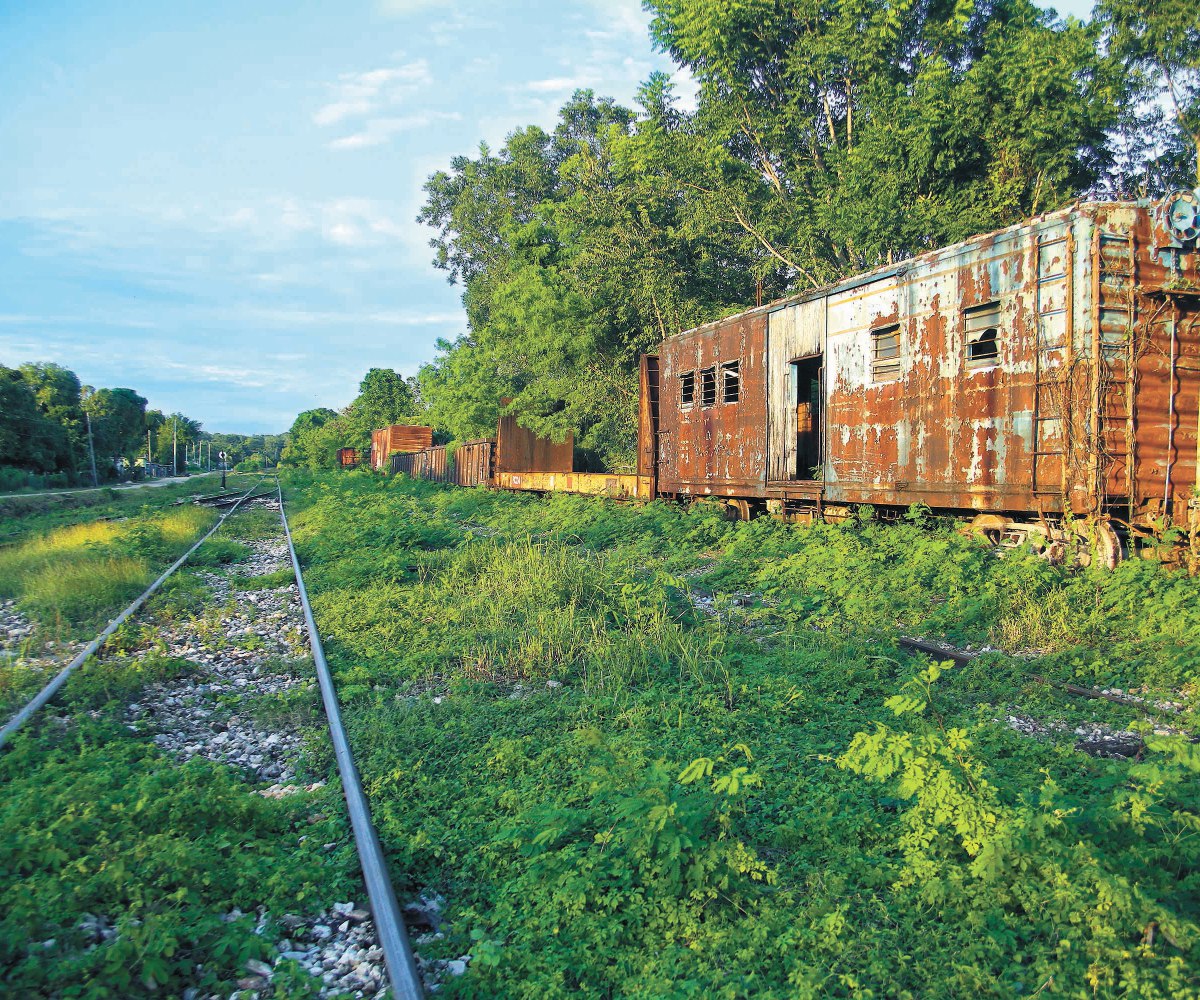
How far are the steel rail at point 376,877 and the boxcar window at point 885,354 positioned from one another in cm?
820

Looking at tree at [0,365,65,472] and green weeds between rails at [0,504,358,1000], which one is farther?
tree at [0,365,65,472]

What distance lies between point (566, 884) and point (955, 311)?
8.46m

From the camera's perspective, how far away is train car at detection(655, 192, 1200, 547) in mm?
7656

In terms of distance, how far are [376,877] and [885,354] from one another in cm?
940

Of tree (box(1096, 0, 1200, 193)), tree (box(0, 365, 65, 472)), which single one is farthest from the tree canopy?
tree (box(0, 365, 65, 472))

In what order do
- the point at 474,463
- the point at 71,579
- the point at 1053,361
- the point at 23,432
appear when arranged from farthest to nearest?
the point at 23,432
the point at 474,463
the point at 71,579
the point at 1053,361

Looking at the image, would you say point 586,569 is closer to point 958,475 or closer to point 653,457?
point 958,475

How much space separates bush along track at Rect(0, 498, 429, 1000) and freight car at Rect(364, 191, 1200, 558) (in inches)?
301

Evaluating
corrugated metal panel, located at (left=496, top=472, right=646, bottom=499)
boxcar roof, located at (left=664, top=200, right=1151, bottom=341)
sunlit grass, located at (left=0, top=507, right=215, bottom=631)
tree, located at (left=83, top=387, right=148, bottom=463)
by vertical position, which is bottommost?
sunlit grass, located at (left=0, top=507, right=215, bottom=631)

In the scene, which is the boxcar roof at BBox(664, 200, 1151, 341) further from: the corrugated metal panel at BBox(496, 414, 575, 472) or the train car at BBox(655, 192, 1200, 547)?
the corrugated metal panel at BBox(496, 414, 575, 472)

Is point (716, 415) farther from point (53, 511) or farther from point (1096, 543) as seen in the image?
point (53, 511)

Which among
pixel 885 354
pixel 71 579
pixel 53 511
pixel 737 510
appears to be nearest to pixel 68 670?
pixel 71 579

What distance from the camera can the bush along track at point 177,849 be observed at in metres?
2.52

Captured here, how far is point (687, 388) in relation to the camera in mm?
15320
